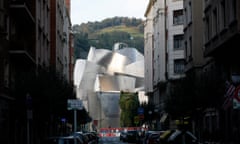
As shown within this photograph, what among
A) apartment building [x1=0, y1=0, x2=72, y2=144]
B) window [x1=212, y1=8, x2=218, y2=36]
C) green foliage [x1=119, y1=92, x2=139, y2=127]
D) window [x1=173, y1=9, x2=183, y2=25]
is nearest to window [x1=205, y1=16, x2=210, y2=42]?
window [x1=212, y1=8, x2=218, y2=36]

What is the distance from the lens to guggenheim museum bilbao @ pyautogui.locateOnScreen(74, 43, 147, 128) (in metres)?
163

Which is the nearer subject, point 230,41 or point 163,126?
point 230,41

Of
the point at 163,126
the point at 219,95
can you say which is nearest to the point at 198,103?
the point at 219,95

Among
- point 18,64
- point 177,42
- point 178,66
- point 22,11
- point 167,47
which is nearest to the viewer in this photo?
point 22,11

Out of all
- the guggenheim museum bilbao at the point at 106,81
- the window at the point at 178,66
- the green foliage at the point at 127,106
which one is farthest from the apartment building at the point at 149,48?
the guggenheim museum bilbao at the point at 106,81

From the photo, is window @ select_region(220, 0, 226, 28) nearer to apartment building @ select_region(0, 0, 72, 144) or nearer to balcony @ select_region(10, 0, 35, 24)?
apartment building @ select_region(0, 0, 72, 144)

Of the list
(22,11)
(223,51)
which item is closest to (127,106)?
(22,11)

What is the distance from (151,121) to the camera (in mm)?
98625

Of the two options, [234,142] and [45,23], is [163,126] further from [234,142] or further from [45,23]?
[234,142]

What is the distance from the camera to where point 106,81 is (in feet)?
568

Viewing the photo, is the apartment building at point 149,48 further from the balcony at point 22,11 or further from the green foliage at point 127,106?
the balcony at point 22,11

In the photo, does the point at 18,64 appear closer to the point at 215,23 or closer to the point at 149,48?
the point at 215,23

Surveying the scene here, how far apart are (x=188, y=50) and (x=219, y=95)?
2026 cm

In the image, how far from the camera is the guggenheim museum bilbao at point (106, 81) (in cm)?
16262
